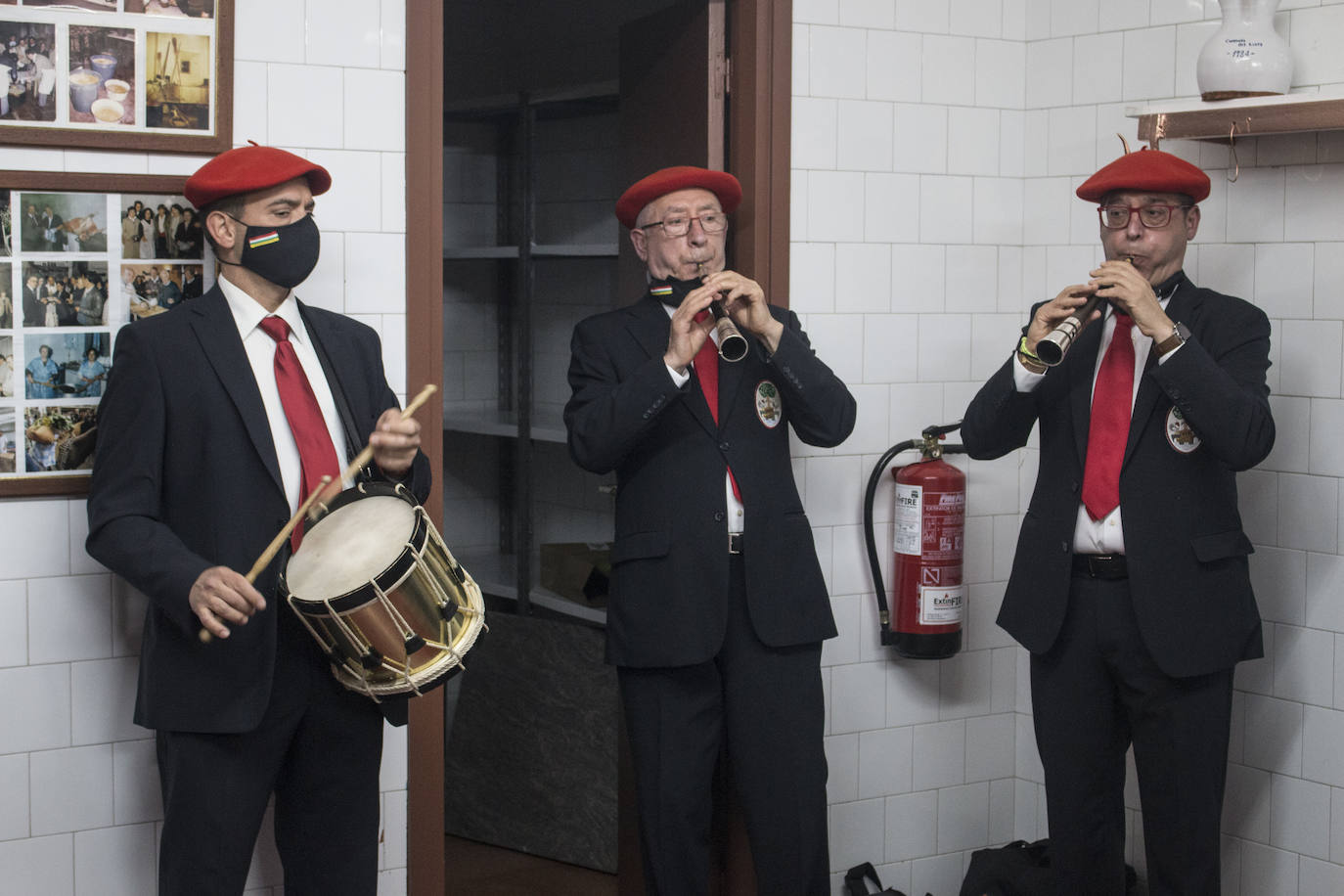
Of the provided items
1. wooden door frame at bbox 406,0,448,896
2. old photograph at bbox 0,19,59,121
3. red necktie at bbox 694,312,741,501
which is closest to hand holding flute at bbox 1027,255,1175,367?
red necktie at bbox 694,312,741,501

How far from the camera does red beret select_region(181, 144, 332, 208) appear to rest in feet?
8.37

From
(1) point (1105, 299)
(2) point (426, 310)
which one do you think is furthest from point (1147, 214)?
(2) point (426, 310)

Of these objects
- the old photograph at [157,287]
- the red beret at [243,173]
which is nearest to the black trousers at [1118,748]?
the red beret at [243,173]

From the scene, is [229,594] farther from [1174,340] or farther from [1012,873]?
[1012,873]

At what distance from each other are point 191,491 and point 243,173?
0.59 m

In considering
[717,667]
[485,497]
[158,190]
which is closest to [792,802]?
[717,667]

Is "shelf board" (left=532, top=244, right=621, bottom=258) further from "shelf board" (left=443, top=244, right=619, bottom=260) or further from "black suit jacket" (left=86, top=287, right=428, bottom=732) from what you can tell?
"black suit jacket" (left=86, top=287, right=428, bottom=732)

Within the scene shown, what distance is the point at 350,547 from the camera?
7.97 ft

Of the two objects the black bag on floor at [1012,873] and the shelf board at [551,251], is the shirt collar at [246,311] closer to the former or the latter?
the shelf board at [551,251]

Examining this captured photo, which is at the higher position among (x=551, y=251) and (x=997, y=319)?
(x=551, y=251)

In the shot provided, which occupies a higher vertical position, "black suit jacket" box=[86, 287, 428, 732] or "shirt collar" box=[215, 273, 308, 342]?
"shirt collar" box=[215, 273, 308, 342]

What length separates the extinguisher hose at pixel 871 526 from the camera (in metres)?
3.68

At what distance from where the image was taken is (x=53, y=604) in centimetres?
285

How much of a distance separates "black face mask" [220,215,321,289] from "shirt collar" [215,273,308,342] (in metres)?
0.05
